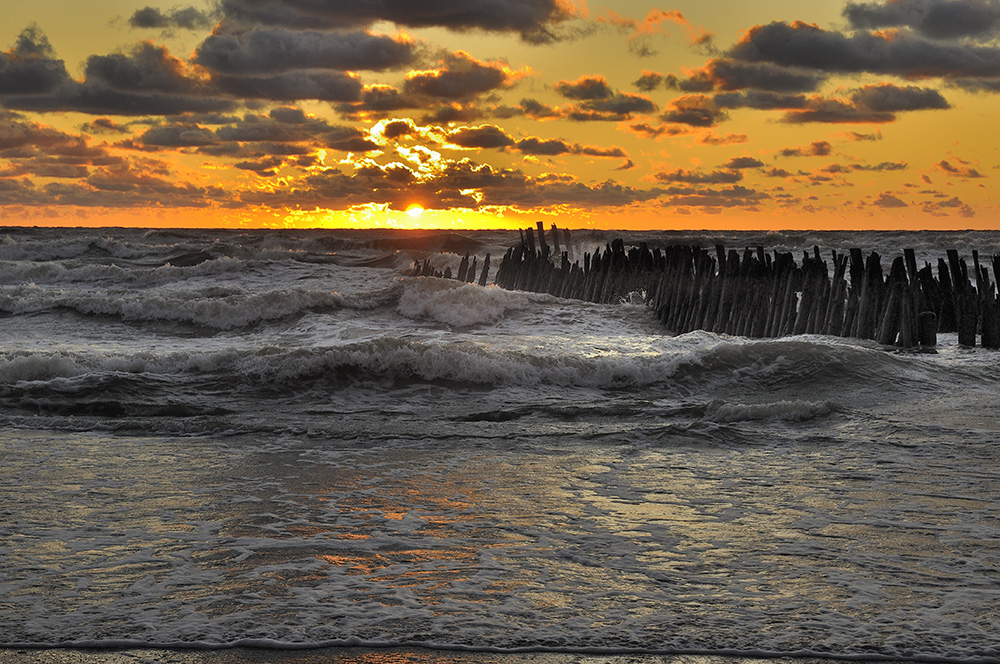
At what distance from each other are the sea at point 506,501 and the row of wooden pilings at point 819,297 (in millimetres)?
526

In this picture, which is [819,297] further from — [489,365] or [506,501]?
[506,501]

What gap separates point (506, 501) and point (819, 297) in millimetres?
9119

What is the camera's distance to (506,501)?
529cm

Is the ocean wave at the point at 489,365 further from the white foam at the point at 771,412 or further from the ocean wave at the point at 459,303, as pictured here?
the ocean wave at the point at 459,303

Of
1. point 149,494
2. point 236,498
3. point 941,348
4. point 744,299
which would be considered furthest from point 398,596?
point 744,299

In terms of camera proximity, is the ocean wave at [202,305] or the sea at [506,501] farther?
the ocean wave at [202,305]

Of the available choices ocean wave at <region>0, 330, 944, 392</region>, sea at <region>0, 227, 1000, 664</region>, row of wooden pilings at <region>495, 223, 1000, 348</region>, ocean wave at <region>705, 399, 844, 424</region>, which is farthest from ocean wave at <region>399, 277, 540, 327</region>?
ocean wave at <region>705, 399, 844, 424</region>

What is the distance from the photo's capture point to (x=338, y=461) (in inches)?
257

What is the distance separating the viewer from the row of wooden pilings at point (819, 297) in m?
12.0

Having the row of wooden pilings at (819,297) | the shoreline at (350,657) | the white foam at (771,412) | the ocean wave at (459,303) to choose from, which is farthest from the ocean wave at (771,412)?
the ocean wave at (459,303)

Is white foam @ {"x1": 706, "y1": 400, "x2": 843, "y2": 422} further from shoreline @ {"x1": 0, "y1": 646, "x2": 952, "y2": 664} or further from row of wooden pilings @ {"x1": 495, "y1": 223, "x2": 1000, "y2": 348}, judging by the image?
shoreline @ {"x1": 0, "y1": 646, "x2": 952, "y2": 664}

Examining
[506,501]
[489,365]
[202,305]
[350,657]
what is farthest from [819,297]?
[202,305]

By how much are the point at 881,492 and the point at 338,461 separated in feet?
12.2

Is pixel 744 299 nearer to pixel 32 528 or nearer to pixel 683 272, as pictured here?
pixel 683 272
